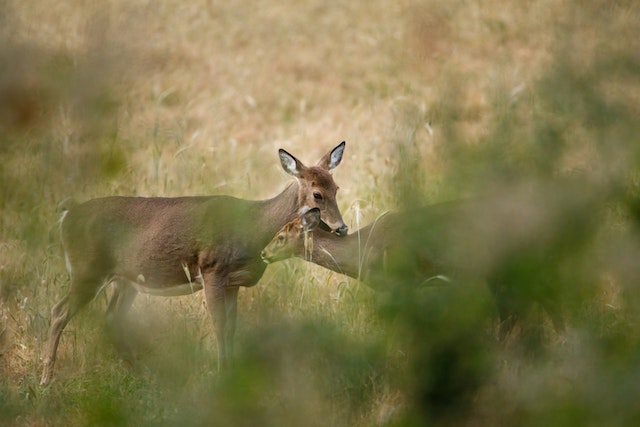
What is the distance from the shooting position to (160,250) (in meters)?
7.54

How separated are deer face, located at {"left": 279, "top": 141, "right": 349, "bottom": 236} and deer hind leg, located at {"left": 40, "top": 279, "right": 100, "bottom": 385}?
1486 millimetres

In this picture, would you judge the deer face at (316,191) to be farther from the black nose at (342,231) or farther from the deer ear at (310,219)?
the deer ear at (310,219)

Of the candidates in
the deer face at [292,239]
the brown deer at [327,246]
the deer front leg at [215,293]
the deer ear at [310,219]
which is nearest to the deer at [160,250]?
the deer front leg at [215,293]

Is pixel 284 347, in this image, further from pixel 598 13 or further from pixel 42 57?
pixel 42 57

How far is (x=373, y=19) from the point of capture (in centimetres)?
1570

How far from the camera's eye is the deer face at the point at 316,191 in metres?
7.64

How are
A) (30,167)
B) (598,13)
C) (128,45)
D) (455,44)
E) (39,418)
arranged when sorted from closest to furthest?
(598,13) → (128,45) → (30,167) → (39,418) → (455,44)

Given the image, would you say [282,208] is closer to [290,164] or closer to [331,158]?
[290,164]

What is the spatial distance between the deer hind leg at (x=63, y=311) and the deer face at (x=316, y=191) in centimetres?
149

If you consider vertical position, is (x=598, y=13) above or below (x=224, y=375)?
above

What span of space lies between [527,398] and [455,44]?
476 inches

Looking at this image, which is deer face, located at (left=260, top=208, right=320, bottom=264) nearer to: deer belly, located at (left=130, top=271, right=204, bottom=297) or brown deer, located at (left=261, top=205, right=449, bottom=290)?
brown deer, located at (left=261, top=205, right=449, bottom=290)

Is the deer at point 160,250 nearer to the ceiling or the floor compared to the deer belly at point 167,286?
nearer to the ceiling

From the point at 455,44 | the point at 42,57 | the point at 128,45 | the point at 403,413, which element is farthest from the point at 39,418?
the point at 455,44
